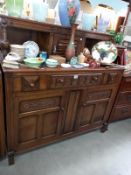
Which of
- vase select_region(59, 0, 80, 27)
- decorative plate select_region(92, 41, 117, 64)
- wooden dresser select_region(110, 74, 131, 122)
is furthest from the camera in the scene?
wooden dresser select_region(110, 74, 131, 122)

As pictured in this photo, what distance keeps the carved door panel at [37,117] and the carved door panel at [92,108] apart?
259 mm

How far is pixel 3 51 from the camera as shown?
1284 millimetres

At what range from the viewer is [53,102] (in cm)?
136

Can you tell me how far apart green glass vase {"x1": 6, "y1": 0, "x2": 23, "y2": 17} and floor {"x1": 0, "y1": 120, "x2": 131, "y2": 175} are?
1.37m

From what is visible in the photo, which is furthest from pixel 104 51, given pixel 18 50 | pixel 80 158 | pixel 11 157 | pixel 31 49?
pixel 11 157

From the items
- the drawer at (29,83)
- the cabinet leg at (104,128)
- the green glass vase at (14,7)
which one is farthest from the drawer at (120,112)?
the green glass vase at (14,7)

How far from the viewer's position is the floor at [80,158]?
4.66 ft

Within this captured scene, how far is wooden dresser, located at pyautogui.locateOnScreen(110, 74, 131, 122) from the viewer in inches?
72.7

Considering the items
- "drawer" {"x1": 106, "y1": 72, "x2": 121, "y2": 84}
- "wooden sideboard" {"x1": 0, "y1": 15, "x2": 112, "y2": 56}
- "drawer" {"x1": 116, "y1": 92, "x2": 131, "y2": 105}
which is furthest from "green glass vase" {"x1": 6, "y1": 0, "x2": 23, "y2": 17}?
"drawer" {"x1": 116, "y1": 92, "x2": 131, "y2": 105}

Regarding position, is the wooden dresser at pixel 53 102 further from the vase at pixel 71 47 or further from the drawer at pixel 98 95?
the vase at pixel 71 47

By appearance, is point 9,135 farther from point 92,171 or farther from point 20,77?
point 92,171

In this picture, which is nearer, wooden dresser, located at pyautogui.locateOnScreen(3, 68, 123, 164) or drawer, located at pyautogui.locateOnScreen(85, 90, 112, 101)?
wooden dresser, located at pyautogui.locateOnScreen(3, 68, 123, 164)

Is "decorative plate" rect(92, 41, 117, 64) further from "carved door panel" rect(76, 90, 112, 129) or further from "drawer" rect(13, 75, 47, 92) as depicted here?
"drawer" rect(13, 75, 47, 92)

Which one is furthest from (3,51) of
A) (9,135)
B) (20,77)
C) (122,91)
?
(122,91)
